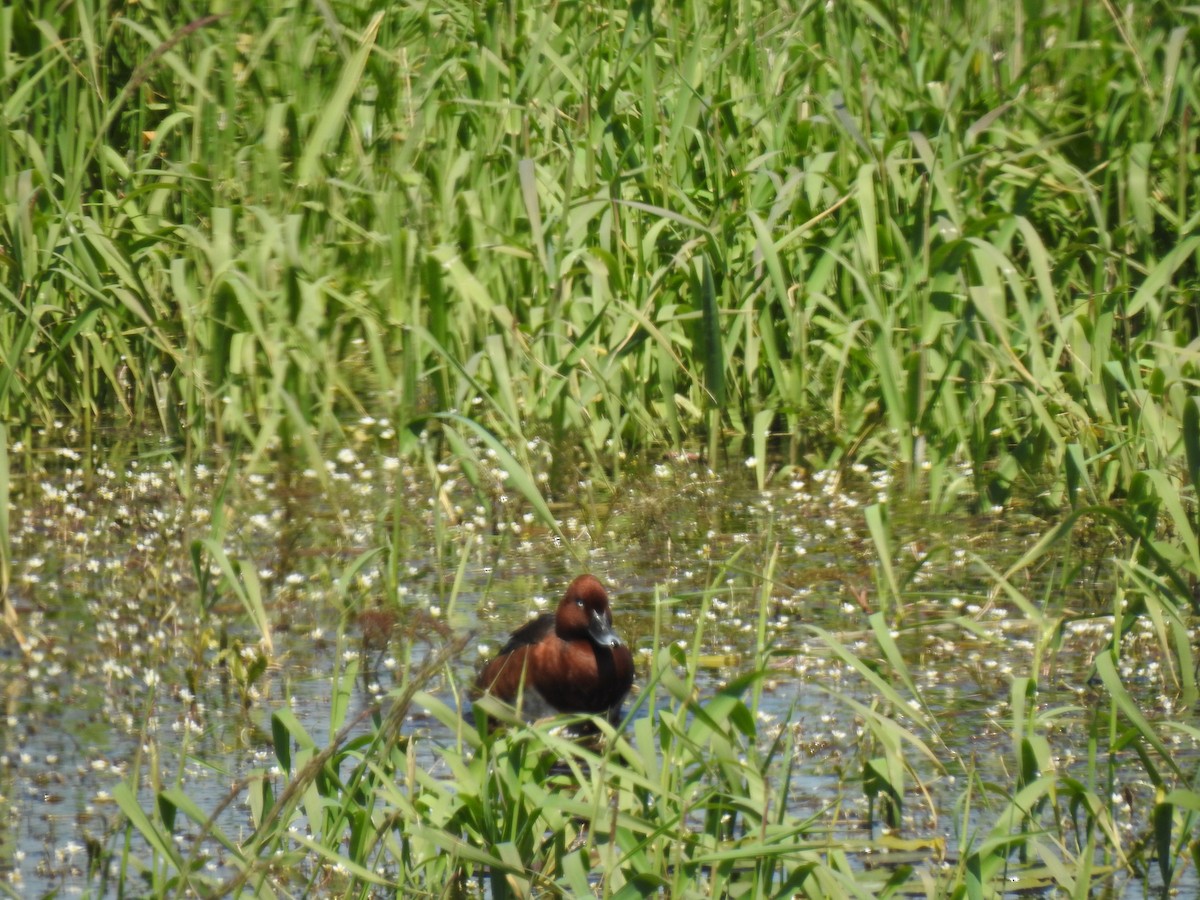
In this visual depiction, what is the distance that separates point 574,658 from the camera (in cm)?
441

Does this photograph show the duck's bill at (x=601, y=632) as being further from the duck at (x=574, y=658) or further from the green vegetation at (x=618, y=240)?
the green vegetation at (x=618, y=240)

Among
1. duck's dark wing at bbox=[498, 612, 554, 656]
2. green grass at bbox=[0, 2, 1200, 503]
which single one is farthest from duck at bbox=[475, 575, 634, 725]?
green grass at bbox=[0, 2, 1200, 503]

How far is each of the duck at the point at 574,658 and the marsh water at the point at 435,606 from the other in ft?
0.58

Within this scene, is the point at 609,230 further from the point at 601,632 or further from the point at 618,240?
the point at 601,632

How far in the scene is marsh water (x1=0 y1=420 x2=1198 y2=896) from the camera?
12.6ft

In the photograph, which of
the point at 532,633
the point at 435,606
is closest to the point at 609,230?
the point at 435,606

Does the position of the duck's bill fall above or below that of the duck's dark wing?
above

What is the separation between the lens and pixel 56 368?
20.1ft

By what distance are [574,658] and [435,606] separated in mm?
586

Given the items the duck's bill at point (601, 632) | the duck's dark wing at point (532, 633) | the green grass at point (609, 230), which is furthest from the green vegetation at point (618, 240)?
the duck's bill at point (601, 632)

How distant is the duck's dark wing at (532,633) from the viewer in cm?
448

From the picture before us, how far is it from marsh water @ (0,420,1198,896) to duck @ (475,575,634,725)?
0.18m

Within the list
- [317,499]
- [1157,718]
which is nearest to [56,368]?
[317,499]

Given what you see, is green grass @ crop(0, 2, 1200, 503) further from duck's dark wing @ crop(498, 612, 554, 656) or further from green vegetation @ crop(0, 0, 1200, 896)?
duck's dark wing @ crop(498, 612, 554, 656)
